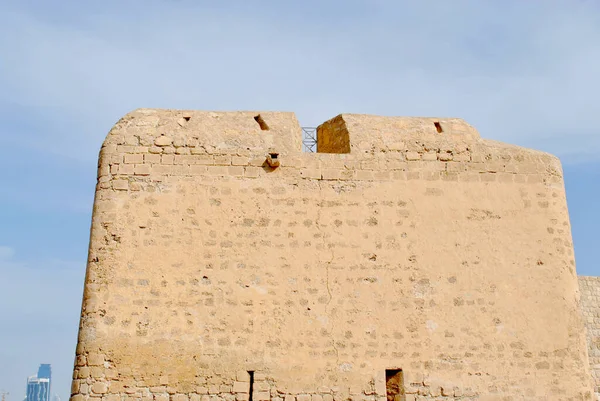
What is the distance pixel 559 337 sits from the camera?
7531mm

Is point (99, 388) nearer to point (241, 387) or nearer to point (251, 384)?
point (241, 387)

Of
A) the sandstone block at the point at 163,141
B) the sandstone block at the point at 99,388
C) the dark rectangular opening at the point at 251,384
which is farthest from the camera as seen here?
the sandstone block at the point at 163,141

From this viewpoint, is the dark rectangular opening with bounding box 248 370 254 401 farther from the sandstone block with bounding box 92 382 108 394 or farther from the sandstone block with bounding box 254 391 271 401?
the sandstone block with bounding box 92 382 108 394

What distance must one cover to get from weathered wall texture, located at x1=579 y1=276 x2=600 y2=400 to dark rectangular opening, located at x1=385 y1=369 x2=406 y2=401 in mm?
4967

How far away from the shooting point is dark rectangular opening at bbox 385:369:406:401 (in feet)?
23.1

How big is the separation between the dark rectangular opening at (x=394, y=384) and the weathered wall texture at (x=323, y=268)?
40 mm

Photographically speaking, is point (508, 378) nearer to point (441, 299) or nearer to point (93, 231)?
point (441, 299)

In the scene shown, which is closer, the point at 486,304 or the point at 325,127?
the point at 486,304

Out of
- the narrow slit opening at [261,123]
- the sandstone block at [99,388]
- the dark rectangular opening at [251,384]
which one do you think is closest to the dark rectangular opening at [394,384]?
the dark rectangular opening at [251,384]

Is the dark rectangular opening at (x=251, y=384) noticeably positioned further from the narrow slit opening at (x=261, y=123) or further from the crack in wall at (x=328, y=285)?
the narrow slit opening at (x=261, y=123)

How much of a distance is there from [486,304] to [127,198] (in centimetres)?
440

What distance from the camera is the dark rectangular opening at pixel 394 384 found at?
278 inches

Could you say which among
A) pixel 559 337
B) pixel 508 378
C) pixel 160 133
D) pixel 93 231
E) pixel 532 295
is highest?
pixel 160 133

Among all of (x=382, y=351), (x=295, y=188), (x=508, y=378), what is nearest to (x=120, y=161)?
(x=295, y=188)
